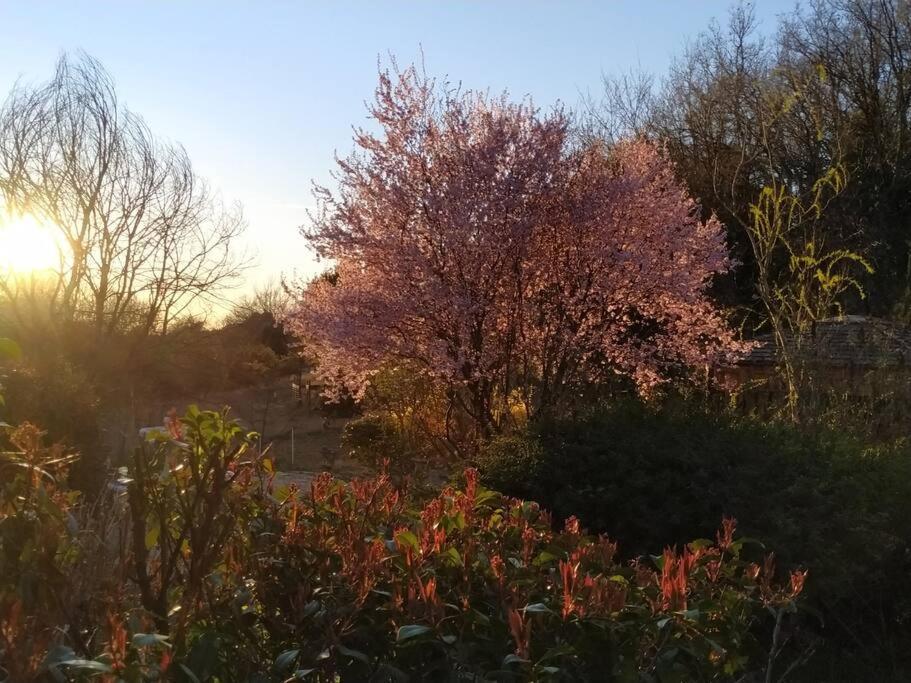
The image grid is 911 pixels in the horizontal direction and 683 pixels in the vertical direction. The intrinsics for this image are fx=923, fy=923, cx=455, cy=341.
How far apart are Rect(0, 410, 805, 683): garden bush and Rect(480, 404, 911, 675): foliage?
233 cm

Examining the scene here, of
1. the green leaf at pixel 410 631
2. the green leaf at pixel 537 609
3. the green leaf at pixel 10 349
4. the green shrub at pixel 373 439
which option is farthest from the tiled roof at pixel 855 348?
the green leaf at pixel 10 349

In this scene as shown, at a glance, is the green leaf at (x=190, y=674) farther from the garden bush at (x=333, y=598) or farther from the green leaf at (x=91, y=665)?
the green leaf at (x=91, y=665)

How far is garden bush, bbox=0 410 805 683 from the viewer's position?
2027mm

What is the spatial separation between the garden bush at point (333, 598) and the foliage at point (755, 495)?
233 cm

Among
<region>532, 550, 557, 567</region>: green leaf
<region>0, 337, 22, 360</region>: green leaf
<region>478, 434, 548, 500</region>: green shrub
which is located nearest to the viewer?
<region>0, 337, 22, 360</region>: green leaf

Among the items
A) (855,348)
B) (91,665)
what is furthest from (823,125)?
(91,665)

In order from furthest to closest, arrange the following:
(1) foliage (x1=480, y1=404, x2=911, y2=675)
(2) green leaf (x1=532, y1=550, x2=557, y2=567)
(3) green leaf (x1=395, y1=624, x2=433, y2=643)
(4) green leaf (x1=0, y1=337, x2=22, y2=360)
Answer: (1) foliage (x1=480, y1=404, x2=911, y2=675) < (2) green leaf (x1=532, y1=550, x2=557, y2=567) < (4) green leaf (x1=0, y1=337, x2=22, y2=360) < (3) green leaf (x1=395, y1=624, x2=433, y2=643)

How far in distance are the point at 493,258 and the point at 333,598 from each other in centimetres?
678

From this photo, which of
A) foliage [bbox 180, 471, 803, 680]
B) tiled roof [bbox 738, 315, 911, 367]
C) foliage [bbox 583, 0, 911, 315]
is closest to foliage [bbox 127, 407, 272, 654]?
foliage [bbox 180, 471, 803, 680]

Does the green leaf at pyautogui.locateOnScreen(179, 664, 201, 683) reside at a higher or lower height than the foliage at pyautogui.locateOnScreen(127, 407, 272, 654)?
lower

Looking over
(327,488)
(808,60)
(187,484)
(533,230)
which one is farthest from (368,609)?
(808,60)

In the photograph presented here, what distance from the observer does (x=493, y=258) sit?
8.83m

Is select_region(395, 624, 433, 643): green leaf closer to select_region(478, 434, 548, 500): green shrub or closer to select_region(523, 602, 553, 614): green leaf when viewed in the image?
select_region(523, 602, 553, 614): green leaf

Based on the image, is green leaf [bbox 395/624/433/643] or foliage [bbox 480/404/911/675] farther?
foliage [bbox 480/404/911/675]
